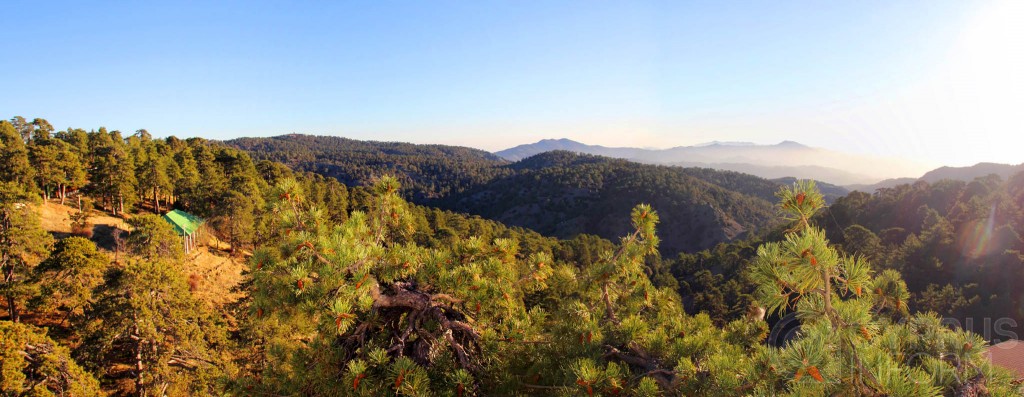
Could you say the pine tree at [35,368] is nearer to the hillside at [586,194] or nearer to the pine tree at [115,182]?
the pine tree at [115,182]

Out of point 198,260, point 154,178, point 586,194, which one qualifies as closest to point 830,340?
Answer: point 198,260

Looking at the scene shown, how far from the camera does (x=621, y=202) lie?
347 ft

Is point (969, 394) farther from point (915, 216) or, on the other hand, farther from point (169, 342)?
point (915, 216)

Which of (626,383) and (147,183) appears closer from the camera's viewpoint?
(626,383)

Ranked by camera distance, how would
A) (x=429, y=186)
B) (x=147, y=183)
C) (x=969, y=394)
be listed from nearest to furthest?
(x=969, y=394) < (x=147, y=183) < (x=429, y=186)

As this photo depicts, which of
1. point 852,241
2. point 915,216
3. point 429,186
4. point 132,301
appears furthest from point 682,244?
point 132,301

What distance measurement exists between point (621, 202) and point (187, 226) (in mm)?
93110

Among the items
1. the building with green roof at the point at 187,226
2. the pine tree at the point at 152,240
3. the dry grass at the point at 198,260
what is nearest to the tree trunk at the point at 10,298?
the pine tree at the point at 152,240

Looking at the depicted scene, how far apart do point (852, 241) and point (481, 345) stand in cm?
4483

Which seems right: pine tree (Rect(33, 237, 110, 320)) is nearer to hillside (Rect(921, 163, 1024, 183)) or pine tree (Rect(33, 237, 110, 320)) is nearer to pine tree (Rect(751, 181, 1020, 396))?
pine tree (Rect(751, 181, 1020, 396))

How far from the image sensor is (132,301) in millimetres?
12188

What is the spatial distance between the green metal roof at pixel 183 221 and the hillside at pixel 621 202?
76095mm

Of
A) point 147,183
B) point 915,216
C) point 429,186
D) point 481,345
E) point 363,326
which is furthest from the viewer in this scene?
point 429,186

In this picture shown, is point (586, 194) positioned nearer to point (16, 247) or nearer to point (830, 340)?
point (16, 247)
